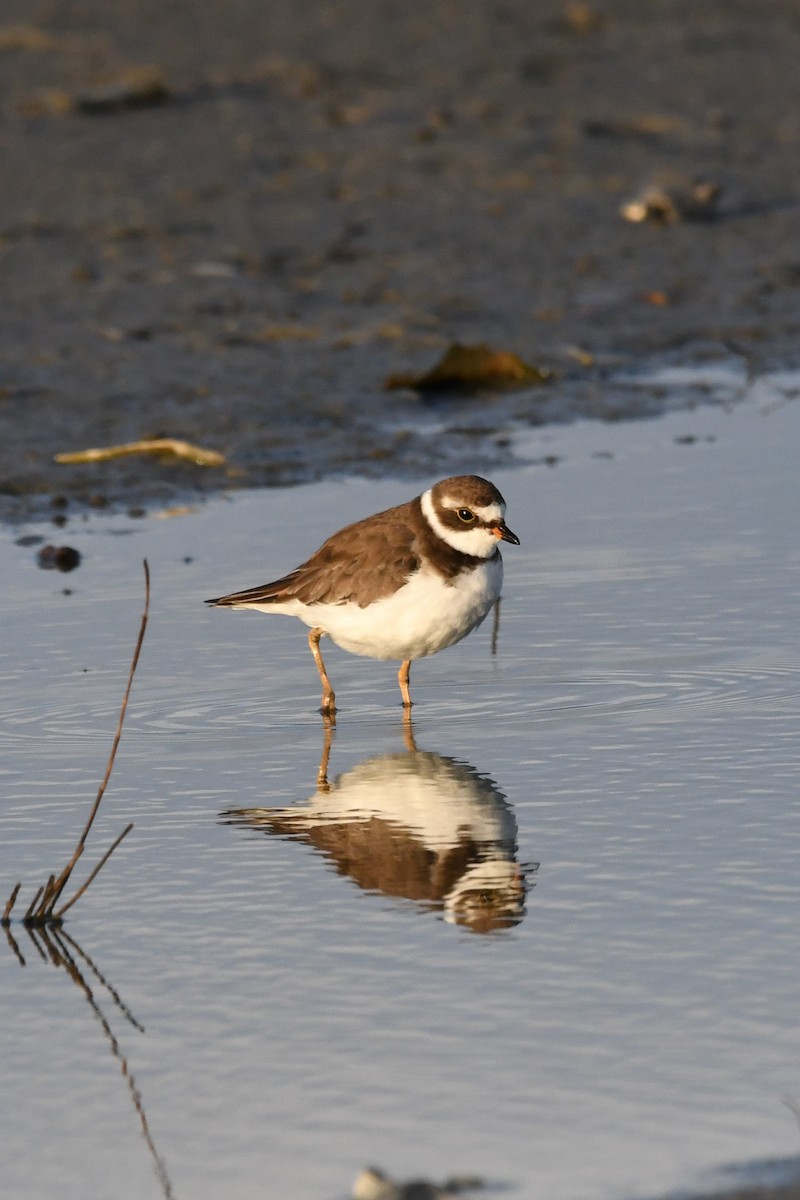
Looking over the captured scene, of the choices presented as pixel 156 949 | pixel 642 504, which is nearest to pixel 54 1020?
pixel 156 949

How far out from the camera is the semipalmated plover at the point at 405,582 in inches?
283

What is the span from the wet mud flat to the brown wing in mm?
2560

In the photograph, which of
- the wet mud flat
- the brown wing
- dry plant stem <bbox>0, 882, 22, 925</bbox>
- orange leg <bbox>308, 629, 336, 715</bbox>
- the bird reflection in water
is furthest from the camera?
the wet mud flat

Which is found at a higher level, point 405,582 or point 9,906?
point 405,582

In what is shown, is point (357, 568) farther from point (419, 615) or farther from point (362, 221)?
point (362, 221)

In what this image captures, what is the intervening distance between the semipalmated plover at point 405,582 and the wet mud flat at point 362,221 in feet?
8.64

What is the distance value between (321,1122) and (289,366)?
27.2 ft

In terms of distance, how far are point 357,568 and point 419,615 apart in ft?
1.28

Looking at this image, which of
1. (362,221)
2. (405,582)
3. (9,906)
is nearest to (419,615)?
(405,582)

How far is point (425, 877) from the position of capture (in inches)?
213

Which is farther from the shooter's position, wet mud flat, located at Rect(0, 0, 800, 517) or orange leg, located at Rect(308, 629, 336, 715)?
wet mud flat, located at Rect(0, 0, 800, 517)

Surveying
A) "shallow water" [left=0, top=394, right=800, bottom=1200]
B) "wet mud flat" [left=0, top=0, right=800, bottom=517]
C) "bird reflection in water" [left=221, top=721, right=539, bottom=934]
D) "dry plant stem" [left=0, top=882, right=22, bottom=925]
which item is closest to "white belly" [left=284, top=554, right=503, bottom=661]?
"shallow water" [left=0, top=394, right=800, bottom=1200]

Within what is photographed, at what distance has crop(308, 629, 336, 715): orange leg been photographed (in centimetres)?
710

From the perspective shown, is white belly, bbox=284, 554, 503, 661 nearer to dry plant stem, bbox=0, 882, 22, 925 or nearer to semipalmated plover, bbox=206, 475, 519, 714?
semipalmated plover, bbox=206, 475, 519, 714
